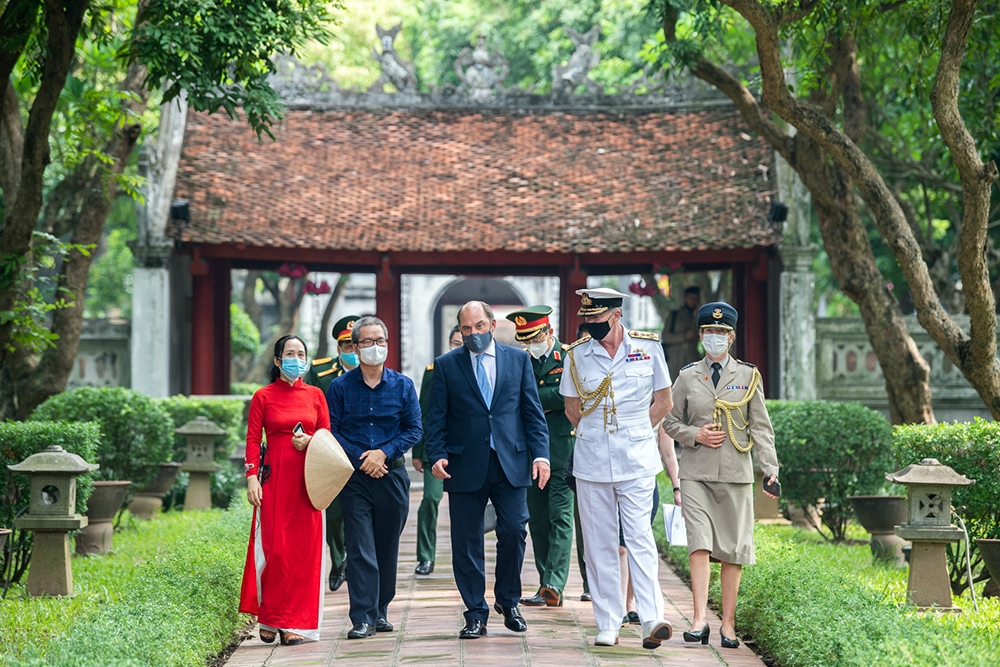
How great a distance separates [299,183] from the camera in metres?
18.7

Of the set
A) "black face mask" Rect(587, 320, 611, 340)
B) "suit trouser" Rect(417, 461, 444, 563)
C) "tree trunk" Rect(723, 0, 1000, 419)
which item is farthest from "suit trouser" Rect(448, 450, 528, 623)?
"tree trunk" Rect(723, 0, 1000, 419)

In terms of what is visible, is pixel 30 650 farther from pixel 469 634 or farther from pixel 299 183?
pixel 299 183

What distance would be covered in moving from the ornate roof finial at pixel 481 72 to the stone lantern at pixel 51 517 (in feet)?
43.6

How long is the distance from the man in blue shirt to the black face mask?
1156mm

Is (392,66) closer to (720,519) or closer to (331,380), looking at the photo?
(331,380)

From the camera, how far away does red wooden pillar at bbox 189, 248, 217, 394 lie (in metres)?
18.1

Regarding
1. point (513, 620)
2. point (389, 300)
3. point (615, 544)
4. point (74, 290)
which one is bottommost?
point (513, 620)

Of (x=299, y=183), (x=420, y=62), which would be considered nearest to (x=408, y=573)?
(x=299, y=183)

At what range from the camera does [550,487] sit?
8.10m

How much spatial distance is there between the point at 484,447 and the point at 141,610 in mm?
2008

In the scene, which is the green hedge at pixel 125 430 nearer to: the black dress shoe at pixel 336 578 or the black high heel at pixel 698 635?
the black dress shoe at pixel 336 578

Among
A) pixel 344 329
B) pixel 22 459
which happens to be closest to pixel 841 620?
pixel 344 329

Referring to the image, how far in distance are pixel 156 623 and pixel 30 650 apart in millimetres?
656

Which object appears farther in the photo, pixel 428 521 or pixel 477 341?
pixel 428 521
